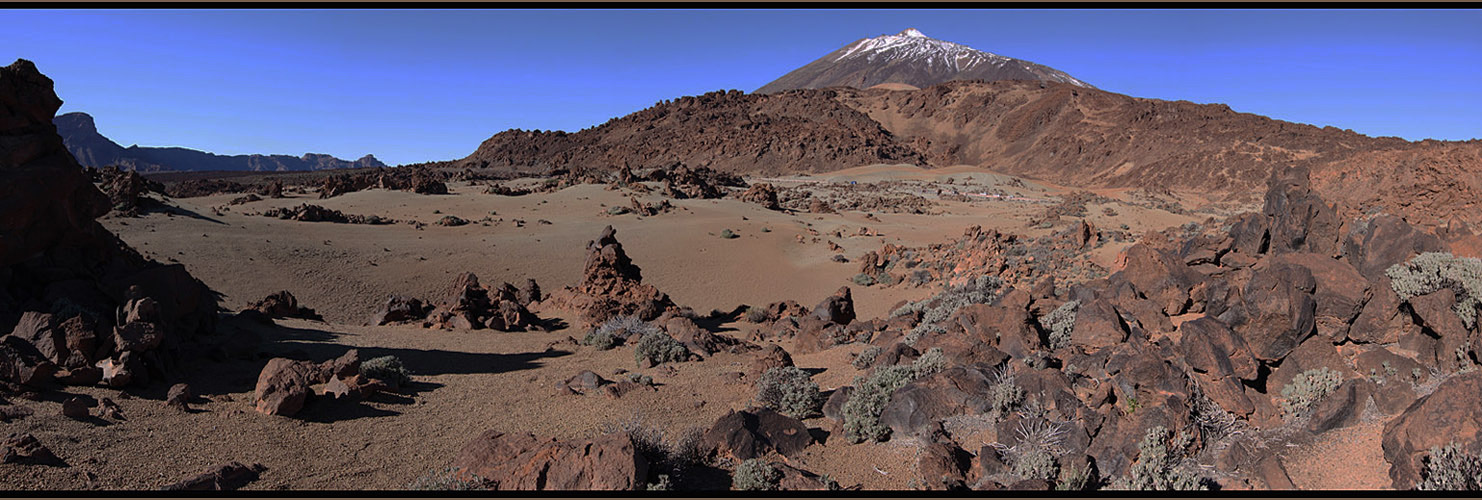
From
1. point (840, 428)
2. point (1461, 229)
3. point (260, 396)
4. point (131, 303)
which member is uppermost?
point (1461, 229)

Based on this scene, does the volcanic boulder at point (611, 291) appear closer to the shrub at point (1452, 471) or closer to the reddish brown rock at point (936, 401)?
the reddish brown rock at point (936, 401)

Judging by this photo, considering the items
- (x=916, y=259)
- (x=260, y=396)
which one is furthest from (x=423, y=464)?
(x=916, y=259)

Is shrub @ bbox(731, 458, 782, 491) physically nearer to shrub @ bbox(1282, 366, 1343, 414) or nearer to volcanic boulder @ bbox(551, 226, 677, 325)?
shrub @ bbox(1282, 366, 1343, 414)

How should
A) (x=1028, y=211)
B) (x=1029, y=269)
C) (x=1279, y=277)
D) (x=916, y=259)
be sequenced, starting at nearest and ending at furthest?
(x=1279, y=277), (x=1029, y=269), (x=916, y=259), (x=1028, y=211)

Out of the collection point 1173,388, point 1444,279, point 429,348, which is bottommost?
point 429,348

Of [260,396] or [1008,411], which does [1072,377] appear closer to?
[1008,411]

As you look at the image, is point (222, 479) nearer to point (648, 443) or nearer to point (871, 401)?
point (648, 443)

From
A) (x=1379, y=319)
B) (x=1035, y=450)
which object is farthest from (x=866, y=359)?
(x=1379, y=319)
